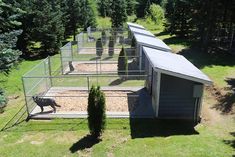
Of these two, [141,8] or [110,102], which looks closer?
[110,102]

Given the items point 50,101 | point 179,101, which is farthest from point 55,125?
point 179,101

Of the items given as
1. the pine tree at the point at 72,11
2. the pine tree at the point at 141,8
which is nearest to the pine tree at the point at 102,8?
the pine tree at the point at 141,8

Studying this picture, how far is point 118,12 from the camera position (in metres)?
39.4

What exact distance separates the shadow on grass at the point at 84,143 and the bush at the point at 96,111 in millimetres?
193

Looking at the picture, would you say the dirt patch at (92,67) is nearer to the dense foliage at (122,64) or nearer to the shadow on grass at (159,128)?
the dense foliage at (122,64)

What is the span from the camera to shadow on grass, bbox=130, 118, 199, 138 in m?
10.1

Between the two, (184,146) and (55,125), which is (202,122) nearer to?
(184,146)

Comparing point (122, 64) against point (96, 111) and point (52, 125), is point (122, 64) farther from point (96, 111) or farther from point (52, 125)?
point (96, 111)

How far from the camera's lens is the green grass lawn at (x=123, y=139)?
348 inches

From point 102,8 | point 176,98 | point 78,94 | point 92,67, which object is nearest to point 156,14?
point 102,8

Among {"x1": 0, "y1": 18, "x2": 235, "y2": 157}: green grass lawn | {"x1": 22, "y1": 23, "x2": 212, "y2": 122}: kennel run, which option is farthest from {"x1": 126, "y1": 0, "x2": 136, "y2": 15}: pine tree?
{"x1": 0, "y1": 18, "x2": 235, "y2": 157}: green grass lawn

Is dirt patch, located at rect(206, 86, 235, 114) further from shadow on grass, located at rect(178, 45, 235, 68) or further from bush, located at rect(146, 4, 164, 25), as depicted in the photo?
bush, located at rect(146, 4, 164, 25)

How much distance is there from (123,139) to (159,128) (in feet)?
5.37

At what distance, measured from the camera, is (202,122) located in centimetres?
1111
